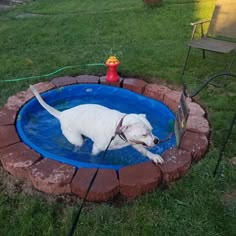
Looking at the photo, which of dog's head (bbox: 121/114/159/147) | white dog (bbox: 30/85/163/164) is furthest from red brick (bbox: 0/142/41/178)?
dog's head (bbox: 121/114/159/147)

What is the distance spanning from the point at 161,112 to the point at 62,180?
79.3 inches

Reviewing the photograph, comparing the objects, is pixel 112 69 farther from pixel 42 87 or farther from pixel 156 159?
pixel 156 159

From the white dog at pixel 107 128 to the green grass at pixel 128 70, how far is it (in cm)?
51

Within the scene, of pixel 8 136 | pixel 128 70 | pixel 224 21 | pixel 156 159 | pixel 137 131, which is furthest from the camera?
pixel 224 21

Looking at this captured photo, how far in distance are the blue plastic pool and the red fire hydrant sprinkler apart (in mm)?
129

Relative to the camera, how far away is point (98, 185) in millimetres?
2867

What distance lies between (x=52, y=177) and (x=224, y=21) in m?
4.38

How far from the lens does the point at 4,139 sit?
350cm

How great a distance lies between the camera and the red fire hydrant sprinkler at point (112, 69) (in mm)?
4738

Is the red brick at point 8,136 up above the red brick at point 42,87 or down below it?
below

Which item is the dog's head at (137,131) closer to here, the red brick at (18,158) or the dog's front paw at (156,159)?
the dog's front paw at (156,159)

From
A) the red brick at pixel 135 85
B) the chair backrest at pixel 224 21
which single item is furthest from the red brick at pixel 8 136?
the chair backrest at pixel 224 21

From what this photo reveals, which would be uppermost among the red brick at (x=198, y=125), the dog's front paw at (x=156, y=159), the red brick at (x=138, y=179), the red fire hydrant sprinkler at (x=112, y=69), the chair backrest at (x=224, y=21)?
the chair backrest at (x=224, y=21)

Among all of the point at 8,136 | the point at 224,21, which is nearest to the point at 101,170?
the point at 8,136
